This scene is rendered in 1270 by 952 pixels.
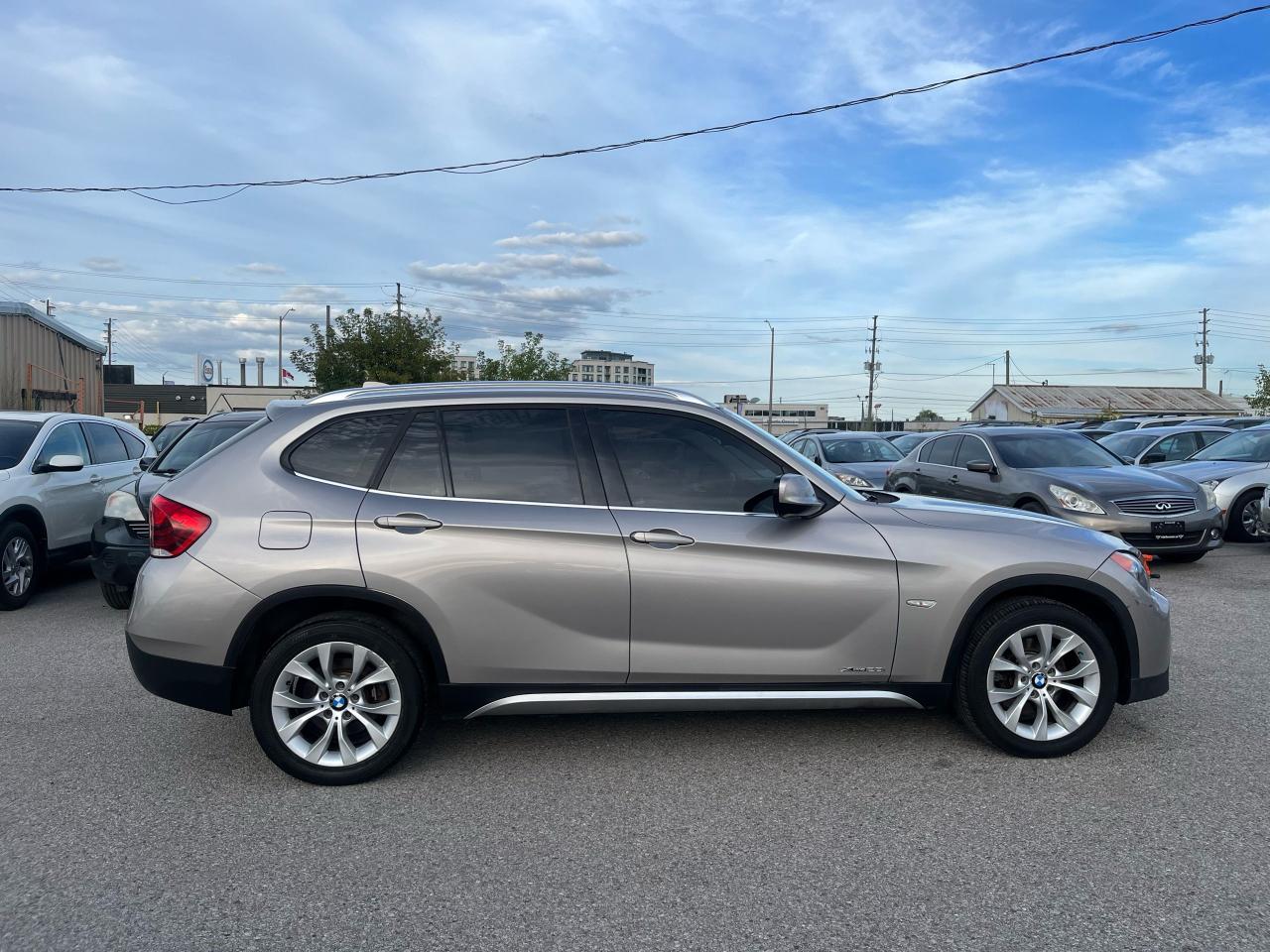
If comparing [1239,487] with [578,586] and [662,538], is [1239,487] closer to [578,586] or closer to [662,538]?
[662,538]

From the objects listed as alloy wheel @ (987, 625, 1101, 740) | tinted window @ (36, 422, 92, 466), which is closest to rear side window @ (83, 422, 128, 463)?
tinted window @ (36, 422, 92, 466)

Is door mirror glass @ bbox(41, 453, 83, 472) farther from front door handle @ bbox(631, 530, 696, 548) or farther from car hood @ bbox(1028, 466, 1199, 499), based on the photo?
car hood @ bbox(1028, 466, 1199, 499)

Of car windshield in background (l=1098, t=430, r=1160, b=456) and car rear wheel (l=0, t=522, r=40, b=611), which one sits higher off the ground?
car windshield in background (l=1098, t=430, r=1160, b=456)

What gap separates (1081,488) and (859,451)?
7419mm

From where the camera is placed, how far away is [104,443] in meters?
9.69

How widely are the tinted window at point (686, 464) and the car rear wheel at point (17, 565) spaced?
6.18 metres

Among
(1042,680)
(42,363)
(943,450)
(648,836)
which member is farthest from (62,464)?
(42,363)

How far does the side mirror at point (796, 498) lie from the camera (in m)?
4.11

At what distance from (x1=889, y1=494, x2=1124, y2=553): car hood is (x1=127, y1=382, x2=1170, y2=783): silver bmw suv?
18 millimetres

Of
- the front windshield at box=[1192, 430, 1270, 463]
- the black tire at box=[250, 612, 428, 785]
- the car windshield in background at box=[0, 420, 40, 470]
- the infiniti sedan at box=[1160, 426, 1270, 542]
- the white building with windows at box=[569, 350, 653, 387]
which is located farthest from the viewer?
the white building with windows at box=[569, 350, 653, 387]

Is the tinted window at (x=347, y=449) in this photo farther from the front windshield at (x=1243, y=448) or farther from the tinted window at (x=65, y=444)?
the front windshield at (x=1243, y=448)

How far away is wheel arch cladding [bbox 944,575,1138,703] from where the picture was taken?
168 inches

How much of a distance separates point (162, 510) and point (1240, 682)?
5.93 meters

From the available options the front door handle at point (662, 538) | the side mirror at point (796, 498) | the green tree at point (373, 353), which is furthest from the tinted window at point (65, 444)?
the green tree at point (373, 353)
